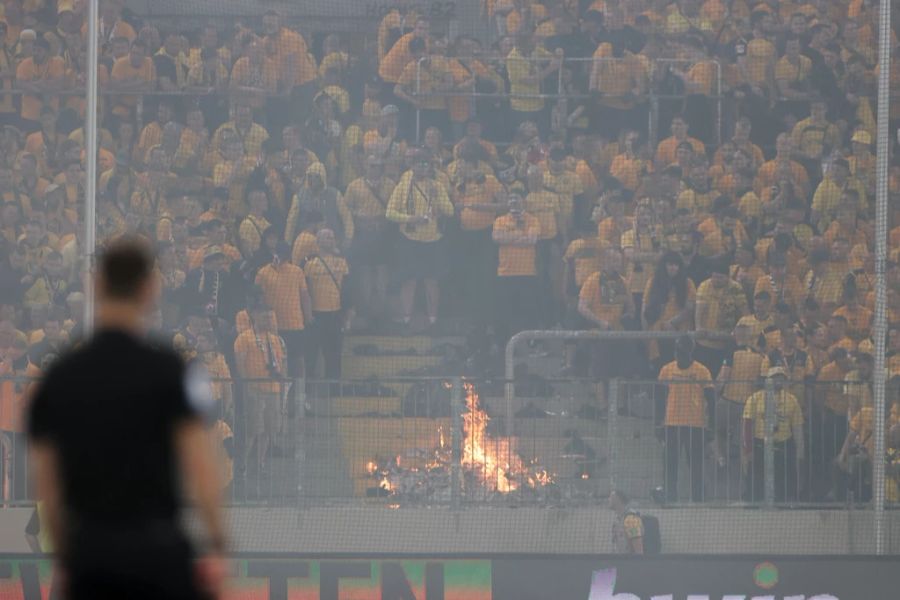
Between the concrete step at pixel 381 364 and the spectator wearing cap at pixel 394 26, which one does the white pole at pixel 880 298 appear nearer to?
the concrete step at pixel 381 364

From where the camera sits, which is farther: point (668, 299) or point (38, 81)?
point (38, 81)

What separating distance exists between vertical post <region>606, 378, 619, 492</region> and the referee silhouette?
5311 millimetres

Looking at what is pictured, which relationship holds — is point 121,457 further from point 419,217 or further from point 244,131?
point 244,131

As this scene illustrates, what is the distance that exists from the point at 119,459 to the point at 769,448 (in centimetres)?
590

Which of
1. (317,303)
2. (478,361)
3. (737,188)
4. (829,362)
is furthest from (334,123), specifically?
(829,362)

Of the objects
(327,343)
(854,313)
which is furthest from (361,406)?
(854,313)

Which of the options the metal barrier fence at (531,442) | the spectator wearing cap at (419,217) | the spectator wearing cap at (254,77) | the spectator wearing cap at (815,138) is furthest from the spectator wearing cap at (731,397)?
the spectator wearing cap at (254,77)

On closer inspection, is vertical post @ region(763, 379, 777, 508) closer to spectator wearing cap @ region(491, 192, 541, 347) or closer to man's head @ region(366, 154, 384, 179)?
spectator wearing cap @ region(491, 192, 541, 347)

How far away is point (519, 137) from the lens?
1043 cm

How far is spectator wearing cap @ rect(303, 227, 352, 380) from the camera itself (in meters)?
9.59

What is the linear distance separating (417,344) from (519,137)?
1614mm

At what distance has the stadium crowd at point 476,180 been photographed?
31.0 ft

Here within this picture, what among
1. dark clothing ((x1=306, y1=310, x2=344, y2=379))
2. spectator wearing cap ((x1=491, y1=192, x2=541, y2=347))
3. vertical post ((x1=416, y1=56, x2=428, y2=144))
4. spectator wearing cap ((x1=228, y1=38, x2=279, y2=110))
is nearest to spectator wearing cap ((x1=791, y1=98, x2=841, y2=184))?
spectator wearing cap ((x1=491, y1=192, x2=541, y2=347))

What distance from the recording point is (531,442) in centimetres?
887
